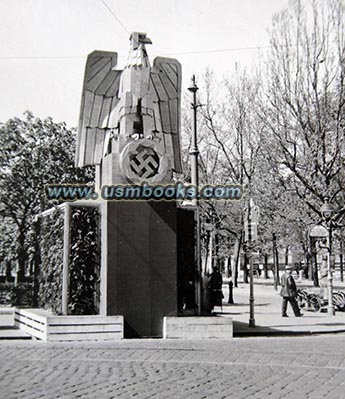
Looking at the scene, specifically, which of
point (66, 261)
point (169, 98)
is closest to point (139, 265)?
point (66, 261)

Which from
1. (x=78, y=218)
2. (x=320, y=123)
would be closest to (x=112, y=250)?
(x=78, y=218)

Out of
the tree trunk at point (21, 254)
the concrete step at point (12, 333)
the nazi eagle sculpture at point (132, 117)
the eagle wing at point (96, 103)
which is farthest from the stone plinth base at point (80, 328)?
the tree trunk at point (21, 254)

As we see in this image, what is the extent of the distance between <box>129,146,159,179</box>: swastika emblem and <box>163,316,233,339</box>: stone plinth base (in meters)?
3.34

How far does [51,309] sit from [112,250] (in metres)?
2.50

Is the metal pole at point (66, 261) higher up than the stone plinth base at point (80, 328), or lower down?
higher up

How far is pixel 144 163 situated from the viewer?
44.9 ft

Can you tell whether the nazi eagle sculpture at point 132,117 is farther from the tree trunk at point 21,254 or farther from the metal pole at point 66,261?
the tree trunk at point 21,254

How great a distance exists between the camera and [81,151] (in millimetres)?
14703

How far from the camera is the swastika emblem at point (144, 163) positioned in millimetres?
13615

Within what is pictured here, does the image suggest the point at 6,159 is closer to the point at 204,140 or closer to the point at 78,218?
the point at 204,140

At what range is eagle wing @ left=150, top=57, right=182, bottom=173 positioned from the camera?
49.3 ft

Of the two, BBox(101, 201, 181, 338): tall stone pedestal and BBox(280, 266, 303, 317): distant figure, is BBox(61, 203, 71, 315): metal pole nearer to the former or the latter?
BBox(101, 201, 181, 338): tall stone pedestal

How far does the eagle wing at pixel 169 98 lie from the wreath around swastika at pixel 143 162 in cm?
142

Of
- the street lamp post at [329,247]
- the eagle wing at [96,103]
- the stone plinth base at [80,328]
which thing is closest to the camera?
the stone plinth base at [80,328]
